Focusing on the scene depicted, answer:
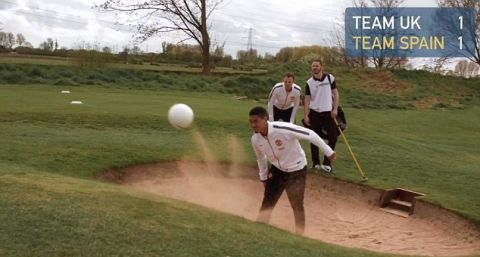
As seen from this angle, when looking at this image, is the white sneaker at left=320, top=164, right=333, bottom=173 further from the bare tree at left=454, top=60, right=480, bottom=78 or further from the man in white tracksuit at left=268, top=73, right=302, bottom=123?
the bare tree at left=454, top=60, right=480, bottom=78

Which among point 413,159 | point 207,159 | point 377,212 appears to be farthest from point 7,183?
point 413,159

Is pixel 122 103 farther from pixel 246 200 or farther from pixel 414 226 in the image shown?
pixel 414 226

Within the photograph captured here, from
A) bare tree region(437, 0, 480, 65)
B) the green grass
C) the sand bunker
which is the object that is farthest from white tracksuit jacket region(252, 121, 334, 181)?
bare tree region(437, 0, 480, 65)

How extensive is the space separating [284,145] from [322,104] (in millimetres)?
4066

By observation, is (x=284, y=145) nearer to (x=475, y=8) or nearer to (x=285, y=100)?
(x=285, y=100)

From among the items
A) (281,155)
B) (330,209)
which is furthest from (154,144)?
(281,155)

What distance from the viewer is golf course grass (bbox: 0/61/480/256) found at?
18.7 feet

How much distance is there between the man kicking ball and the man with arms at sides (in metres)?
3.72

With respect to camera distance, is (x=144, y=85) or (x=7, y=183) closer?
(x=7, y=183)

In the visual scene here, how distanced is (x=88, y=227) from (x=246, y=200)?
5.31 m

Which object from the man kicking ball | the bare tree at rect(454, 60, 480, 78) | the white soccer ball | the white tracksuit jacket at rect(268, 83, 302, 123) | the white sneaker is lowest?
the white sneaker

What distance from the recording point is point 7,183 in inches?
296

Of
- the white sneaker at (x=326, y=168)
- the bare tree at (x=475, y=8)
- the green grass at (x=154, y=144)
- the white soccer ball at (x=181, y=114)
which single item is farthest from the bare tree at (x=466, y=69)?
the white soccer ball at (x=181, y=114)

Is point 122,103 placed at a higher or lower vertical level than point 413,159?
higher
